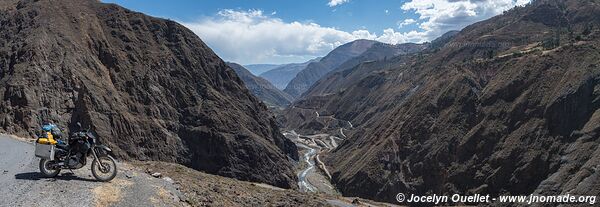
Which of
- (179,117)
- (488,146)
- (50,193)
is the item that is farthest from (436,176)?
(50,193)

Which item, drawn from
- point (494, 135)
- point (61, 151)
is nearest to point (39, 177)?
point (61, 151)

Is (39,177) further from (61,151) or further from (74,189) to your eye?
(74,189)

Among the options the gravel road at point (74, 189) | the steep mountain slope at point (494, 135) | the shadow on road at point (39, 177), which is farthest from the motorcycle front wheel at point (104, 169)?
the steep mountain slope at point (494, 135)

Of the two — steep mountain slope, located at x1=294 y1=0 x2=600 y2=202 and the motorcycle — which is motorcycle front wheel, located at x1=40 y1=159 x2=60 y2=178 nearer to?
the motorcycle

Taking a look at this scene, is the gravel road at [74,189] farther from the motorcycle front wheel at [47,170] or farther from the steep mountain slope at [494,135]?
the steep mountain slope at [494,135]

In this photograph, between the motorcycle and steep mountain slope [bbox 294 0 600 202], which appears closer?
the motorcycle

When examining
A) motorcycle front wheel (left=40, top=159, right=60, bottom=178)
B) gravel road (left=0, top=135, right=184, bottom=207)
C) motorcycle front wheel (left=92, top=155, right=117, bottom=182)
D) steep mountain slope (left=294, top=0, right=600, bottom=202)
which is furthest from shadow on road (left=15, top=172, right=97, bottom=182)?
steep mountain slope (left=294, top=0, right=600, bottom=202)
